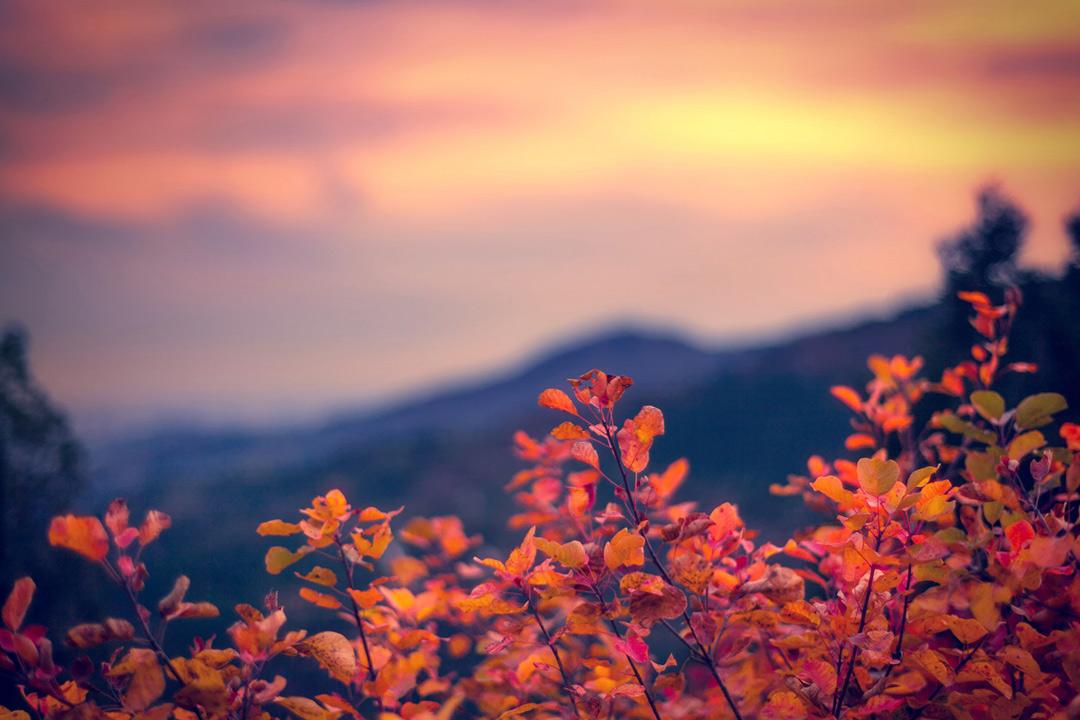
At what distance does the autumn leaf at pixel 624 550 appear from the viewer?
151 cm

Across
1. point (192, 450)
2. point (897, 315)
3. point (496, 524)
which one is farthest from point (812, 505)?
point (192, 450)

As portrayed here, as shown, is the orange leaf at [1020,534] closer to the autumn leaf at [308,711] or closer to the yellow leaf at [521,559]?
the yellow leaf at [521,559]

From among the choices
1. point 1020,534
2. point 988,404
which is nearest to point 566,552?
point 1020,534

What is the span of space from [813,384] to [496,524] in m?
4.70

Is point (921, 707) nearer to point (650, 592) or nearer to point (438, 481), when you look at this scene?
point (650, 592)

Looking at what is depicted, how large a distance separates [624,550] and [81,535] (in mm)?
1138

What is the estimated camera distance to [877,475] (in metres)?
1.48

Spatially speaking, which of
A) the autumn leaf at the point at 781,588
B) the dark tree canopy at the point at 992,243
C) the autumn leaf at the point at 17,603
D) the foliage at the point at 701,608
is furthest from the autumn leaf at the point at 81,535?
the dark tree canopy at the point at 992,243

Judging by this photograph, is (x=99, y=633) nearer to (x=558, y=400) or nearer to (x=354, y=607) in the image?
(x=354, y=607)

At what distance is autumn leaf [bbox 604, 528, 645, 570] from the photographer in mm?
1507

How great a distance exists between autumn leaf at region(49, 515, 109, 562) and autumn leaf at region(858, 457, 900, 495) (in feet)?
5.21

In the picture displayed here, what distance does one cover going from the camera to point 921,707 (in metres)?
1.63

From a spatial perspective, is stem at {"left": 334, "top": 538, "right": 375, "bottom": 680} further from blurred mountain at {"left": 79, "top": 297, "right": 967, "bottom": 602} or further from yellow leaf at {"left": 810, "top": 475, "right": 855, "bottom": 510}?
blurred mountain at {"left": 79, "top": 297, "right": 967, "bottom": 602}

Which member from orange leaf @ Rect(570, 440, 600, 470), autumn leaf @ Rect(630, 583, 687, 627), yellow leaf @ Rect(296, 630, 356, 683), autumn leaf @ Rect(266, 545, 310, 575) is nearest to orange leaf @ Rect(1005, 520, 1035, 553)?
autumn leaf @ Rect(630, 583, 687, 627)
